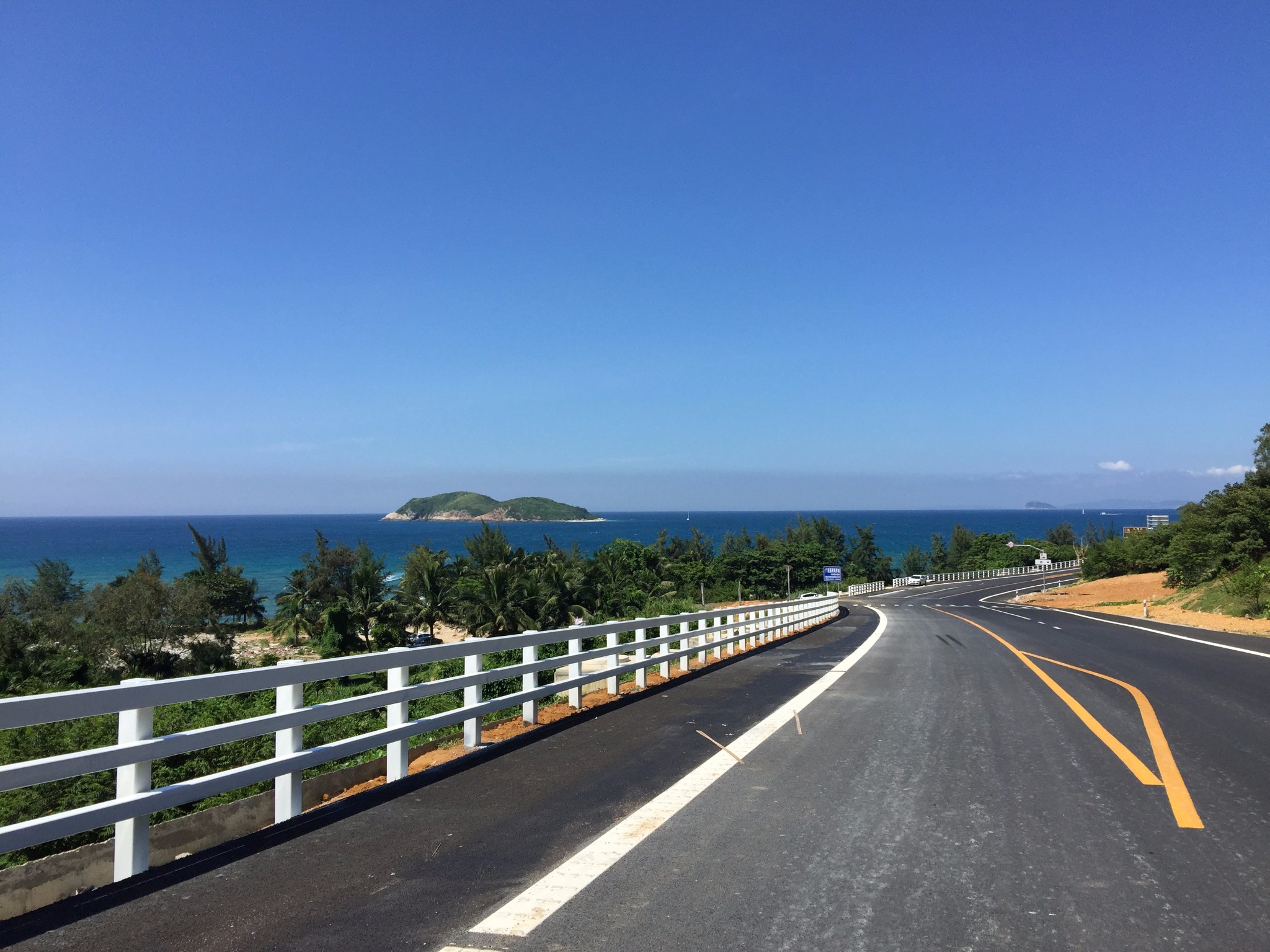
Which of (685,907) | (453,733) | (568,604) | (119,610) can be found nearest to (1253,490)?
(568,604)

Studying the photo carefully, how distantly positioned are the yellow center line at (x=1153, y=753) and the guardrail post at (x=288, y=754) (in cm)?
605

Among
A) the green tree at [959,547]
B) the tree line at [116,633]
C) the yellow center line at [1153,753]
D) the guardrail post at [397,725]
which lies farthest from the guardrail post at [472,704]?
the green tree at [959,547]

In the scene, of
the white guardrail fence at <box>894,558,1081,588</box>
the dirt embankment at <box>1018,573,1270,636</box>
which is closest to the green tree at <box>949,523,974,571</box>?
the white guardrail fence at <box>894,558,1081,588</box>

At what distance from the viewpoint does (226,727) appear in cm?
572

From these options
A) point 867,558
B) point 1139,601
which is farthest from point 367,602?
point 867,558

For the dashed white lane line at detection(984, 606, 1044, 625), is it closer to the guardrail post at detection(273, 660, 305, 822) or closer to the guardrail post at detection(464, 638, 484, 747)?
the guardrail post at detection(464, 638, 484, 747)

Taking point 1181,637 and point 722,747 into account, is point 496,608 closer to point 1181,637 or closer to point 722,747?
point 1181,637

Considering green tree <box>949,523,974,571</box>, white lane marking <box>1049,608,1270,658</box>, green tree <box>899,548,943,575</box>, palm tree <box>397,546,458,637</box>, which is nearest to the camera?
white lane marking <box>1049,608,1270,658</box>

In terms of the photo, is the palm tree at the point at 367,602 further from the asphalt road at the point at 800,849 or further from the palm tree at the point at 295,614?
the asphalt road at the point at 800,849

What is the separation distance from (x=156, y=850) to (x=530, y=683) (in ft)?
15.0

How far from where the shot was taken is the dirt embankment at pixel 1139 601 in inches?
1136

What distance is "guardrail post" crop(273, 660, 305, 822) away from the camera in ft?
20.7

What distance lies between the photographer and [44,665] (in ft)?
129

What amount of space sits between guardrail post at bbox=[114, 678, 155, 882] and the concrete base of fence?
158 mm
